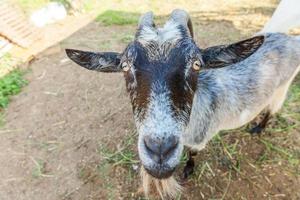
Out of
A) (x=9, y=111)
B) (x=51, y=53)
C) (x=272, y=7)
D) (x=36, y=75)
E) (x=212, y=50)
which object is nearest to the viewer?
(x=212, y=50)

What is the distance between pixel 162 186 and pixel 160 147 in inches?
49.1

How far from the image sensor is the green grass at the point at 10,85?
4.78 m

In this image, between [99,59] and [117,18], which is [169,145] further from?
[117,18]

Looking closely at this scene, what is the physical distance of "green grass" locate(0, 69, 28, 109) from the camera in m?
4.78

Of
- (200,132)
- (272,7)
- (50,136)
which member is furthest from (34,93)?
(272,7)

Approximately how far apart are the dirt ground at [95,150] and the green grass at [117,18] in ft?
4.67

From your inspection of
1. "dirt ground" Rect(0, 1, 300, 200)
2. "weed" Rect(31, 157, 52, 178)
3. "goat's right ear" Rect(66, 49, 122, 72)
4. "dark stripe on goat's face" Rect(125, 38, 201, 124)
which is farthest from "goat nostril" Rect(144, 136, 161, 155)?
"weed" Rect(31, 157, 52, 178)

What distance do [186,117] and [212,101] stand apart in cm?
74

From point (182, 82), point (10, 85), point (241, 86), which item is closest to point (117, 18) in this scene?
point (10, 85)

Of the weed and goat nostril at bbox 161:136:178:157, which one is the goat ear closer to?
goat nostril at bbox 161:136:178:157

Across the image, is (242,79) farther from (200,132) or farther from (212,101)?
(200,132)

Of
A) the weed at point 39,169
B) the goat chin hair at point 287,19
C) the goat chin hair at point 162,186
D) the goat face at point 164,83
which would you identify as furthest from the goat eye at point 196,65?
the goat chin hair at point 287,19

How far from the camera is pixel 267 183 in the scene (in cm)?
363

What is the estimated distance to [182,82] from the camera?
236cm
